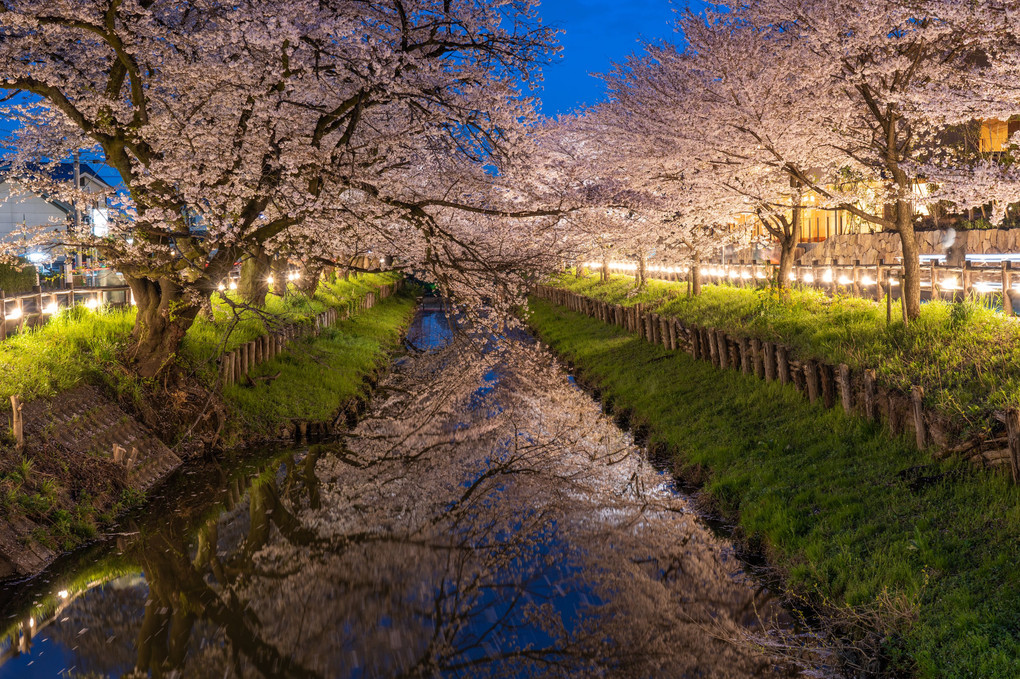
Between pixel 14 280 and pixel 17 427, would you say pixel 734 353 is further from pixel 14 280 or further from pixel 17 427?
pixel 14 280

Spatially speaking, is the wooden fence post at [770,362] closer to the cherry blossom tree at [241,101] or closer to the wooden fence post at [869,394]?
the wooden fence post at [869,394]

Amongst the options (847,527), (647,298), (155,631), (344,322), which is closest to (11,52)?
(155,631)

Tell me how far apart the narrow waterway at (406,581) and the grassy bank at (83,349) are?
2.33 metres

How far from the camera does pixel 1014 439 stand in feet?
25.1

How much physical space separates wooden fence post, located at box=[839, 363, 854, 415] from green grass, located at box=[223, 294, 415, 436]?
862 cm

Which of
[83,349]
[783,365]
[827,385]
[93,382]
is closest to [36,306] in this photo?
[83,349]

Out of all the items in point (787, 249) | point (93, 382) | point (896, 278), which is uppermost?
point (787, 249)

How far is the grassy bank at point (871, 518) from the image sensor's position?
6.28m

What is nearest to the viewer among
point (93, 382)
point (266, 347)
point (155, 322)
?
point (93, 382)

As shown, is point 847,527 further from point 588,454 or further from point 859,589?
point 588,454

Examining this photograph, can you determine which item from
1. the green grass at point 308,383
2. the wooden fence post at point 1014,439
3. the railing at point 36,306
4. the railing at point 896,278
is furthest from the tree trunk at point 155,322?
the railing at point 896,278

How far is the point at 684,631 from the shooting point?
765 centimetres

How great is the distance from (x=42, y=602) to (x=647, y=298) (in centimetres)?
2323

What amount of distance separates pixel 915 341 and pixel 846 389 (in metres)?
1.89
